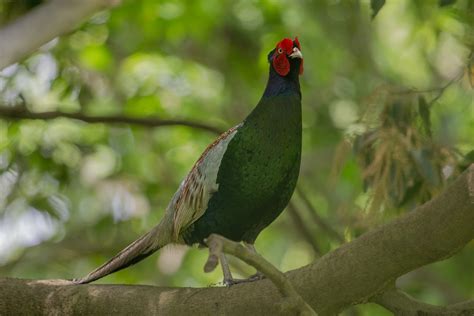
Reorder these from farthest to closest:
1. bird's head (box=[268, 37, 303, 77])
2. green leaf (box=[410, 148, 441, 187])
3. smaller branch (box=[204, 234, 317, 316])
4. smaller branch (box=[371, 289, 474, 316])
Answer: green leaf (box=[410, 148, 441, 187])
bird's head (box=[268, 37, 303, 77])
smaller branch (box=[371, 289, 474, 316])
smaller branch (box=[204, 234, 317, 316])

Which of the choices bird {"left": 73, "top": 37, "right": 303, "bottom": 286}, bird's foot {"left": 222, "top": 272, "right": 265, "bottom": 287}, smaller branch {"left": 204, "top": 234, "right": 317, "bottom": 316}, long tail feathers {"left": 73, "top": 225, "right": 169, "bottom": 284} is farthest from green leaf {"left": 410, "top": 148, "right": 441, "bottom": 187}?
smaller branch {"left": 204, "top": 234, "right": 317, "bottom": 316}

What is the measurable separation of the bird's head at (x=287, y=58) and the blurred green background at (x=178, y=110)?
5.73 feet

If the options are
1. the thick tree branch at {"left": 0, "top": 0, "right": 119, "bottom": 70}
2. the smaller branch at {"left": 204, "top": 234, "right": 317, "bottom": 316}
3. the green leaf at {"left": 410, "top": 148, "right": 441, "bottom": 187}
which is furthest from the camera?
the thick tree branch at {"left": 0, "top": 0, "right": 119, "bottom": 70}

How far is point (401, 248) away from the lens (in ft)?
10.8

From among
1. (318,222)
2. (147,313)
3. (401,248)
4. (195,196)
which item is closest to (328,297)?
(401,248)

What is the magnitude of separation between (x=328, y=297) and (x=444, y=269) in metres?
5.43

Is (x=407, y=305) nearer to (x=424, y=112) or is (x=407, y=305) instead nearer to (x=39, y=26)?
(x=424, y=112)

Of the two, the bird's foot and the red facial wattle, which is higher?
the red facial wattle

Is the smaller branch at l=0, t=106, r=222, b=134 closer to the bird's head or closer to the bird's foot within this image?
the bird's head

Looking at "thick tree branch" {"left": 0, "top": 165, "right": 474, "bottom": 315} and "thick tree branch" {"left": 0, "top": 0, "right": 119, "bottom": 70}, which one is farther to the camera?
"thick tree branch" {"left": 0, "top": 0, "right": 119, "bottom": 70}

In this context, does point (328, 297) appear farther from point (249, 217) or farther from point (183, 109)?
point (183, 109)

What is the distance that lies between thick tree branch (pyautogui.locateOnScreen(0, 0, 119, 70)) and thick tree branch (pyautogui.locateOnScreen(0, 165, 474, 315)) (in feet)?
4.38

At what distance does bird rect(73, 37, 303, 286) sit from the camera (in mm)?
4270

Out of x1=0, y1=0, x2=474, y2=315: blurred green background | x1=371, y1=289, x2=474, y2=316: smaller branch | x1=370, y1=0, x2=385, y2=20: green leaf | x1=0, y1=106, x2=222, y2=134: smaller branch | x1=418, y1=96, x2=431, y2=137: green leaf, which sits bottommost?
x1=0, y1=0, x2=474, y2=315: blurred green background
